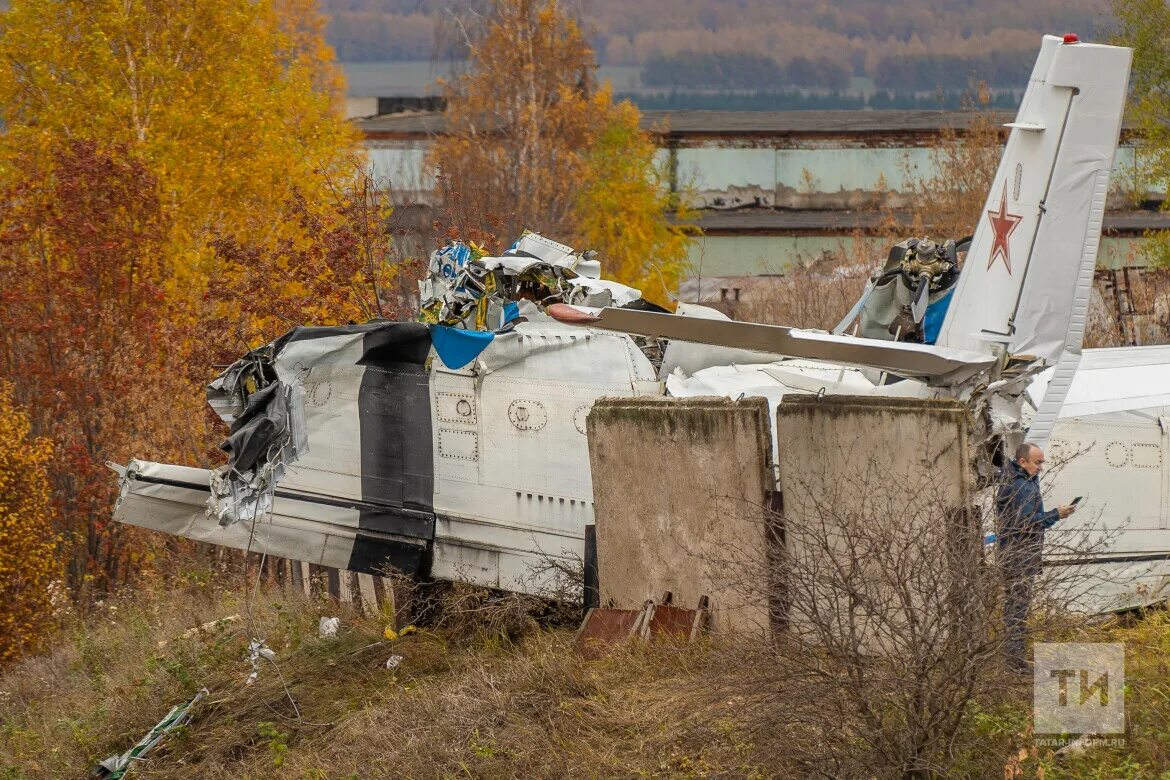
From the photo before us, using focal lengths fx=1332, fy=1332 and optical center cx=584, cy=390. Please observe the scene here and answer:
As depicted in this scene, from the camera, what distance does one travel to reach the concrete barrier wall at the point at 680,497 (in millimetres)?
11195

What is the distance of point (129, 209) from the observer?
30219 millimetres

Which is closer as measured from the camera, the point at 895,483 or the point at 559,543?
the point at 895,483

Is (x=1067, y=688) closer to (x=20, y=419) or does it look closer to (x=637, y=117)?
(x=20, y=419)

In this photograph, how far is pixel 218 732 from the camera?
12.3 meters

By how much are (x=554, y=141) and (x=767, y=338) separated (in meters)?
38.2

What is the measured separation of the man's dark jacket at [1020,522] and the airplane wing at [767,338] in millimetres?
1195

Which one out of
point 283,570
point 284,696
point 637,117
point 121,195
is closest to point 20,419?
point 283,570

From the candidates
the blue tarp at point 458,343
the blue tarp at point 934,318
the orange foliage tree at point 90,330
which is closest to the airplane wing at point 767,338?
the blue tarp at point 458,343

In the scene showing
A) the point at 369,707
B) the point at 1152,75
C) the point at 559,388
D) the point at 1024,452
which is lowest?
the point at 369,707

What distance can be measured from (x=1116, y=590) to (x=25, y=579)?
16.6 metres

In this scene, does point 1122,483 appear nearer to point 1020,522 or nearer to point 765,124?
point 1020,522

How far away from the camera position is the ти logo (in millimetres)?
9047

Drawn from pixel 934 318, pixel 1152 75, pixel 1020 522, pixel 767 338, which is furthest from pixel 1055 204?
pixel 1152 75

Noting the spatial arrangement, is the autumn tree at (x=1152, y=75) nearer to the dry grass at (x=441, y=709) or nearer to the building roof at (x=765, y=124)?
the building roof at (x=765, y=124)
